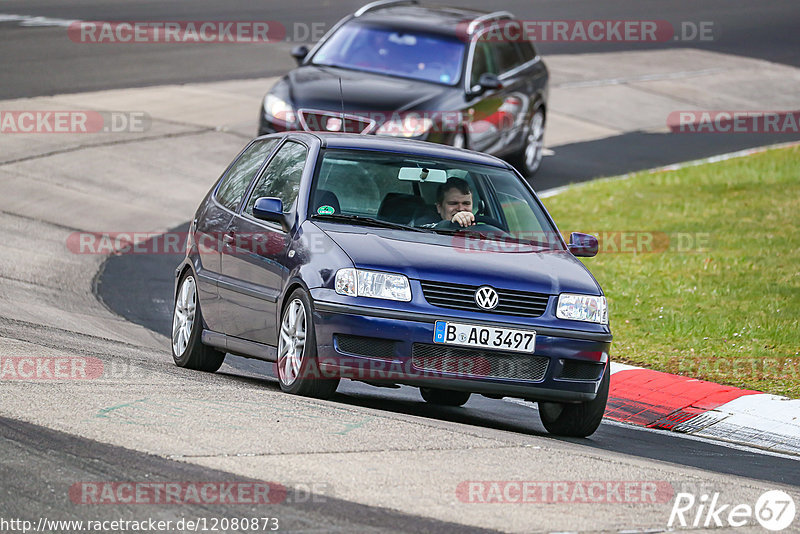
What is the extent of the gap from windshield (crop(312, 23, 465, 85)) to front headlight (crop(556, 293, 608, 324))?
9.52 meters

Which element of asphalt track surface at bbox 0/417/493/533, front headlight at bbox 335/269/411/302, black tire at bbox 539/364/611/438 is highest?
front headlight at bbox 335/269/411/302

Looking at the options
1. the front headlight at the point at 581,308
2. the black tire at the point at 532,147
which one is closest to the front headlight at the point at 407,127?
Result: the black tire at the point at 532,147

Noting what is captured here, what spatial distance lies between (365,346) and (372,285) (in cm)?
34

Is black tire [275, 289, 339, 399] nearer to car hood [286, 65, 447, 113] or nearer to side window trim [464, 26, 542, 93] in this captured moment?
car hood [286, 65, 447, 113]

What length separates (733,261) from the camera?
15023mm

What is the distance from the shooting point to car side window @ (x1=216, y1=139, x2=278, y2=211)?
9750mm

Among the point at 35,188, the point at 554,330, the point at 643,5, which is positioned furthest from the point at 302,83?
the point at 643,5

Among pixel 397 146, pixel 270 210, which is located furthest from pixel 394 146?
pixel 270 210

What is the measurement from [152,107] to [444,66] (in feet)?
18.4

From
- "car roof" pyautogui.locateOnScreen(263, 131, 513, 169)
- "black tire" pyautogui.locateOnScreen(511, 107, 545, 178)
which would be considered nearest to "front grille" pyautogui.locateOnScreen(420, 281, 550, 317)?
"car roof" pyautogui.locateOnScreen(263, 131, 513, 169)

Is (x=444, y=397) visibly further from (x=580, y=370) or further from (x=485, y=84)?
(x=485, y=84)

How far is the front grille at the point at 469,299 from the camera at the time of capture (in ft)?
26.0

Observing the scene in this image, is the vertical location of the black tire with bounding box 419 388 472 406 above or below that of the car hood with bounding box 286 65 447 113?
below

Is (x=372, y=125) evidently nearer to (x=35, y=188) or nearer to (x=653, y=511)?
(x=35, y=188)
